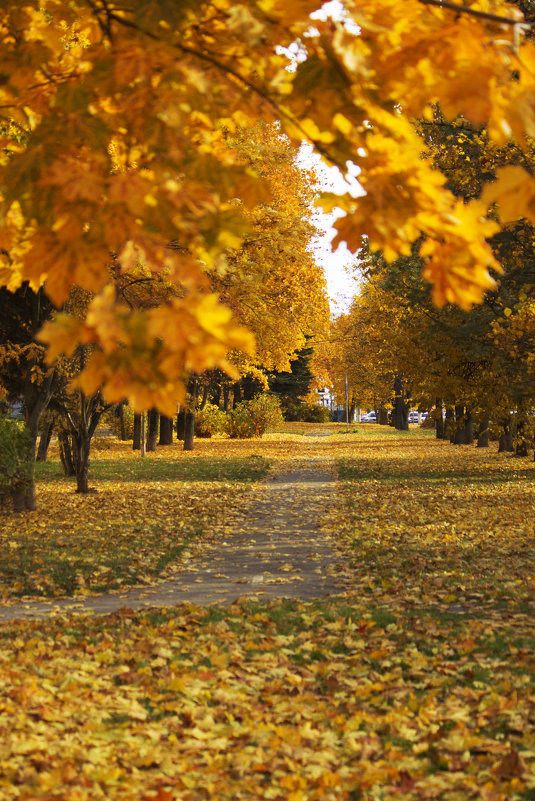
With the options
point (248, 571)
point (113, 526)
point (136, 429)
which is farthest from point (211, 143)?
point (136, 429)

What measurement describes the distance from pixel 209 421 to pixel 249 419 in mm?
2390

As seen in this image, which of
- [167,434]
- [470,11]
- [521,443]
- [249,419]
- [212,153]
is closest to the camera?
[470,11]

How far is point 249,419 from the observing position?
44781 mm

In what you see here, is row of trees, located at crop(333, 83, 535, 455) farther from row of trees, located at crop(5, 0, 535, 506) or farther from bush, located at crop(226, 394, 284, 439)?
bush, located at crop(226, 394, 284, 439)

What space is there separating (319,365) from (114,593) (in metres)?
70.3

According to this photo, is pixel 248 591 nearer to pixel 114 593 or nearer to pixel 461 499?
pixel 114 593

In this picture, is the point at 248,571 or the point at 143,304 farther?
the point at 143,304

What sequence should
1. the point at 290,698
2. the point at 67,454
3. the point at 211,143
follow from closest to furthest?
the point at 211,143 < the point at 290,698 < the point at 67,454

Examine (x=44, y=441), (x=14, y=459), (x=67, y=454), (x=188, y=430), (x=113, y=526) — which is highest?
(x=188, y=430)

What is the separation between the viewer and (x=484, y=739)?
4.18 meters

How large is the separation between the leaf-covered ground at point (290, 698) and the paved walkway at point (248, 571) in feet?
1.60

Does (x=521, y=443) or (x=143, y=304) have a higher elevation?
(x=143, y=304)

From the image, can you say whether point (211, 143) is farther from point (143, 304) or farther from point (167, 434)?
point (167, 434)

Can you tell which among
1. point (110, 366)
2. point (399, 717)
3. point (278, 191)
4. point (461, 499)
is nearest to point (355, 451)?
point (278, 191)
